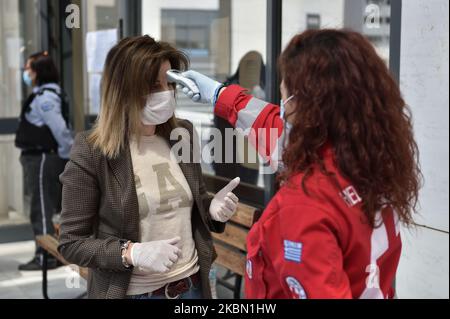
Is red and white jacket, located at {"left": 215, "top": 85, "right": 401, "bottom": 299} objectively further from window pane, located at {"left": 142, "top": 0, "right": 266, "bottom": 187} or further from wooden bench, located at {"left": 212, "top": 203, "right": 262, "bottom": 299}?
window pane, located at {"left": 142, "top": 0, "right": 266, "bottom": 187}

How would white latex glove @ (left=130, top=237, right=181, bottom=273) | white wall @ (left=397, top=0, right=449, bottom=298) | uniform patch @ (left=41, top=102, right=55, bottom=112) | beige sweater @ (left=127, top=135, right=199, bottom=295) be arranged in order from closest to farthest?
white latex glove @ (left=130, top=237, right=181, bottom=273) → beige sweater @ (left=127, top=135, right=199, bottom=295) → white wall @ (left=397, top=0, right=449, bottom=298) → uniform patch @ (left=41, top=102, right=55, bottom=112)

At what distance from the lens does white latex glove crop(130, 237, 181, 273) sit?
1.80m

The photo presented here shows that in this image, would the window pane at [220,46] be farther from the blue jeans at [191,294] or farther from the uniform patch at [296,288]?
the uniform patch at [296,288]

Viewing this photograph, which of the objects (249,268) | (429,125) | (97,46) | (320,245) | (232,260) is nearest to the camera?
(320,245)

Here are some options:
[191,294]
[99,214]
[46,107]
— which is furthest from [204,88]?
[46,107]

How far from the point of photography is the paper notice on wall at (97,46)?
530 cm

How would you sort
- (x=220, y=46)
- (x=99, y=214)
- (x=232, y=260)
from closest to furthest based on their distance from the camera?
1. (x=99, y=214)
2. (x=232, y=260)
3. (x=220, y=46)

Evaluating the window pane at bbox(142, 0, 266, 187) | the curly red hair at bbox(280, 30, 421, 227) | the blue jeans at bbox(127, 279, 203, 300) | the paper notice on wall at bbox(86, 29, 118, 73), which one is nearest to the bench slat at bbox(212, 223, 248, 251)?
the window pane at bbox(142, 0, 266, 187)

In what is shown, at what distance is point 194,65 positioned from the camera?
4.90 metres

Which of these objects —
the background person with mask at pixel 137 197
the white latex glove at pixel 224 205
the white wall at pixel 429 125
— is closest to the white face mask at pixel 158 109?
the background person with mask at pixel 137 197

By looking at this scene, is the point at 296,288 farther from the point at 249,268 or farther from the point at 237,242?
the point at 237,242

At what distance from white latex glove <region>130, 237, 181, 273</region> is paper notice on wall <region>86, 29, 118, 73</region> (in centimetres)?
367

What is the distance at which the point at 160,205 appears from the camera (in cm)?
195

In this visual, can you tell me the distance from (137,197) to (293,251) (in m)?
0.81
